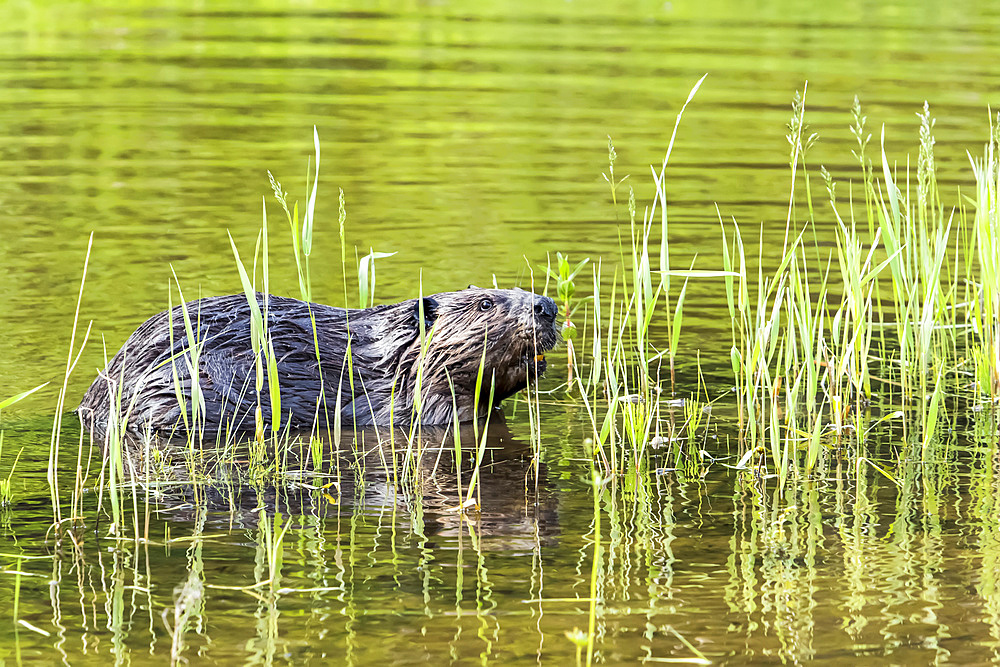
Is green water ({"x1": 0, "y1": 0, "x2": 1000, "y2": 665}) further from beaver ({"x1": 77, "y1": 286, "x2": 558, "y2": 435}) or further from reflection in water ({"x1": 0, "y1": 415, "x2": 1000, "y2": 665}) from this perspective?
beaver ({"x1": 77, "y1": 286, "x2": 558, "y2": 435})

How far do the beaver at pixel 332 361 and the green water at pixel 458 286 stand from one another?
1.15 ft

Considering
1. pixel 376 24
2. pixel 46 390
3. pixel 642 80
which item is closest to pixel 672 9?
pixel 376 24

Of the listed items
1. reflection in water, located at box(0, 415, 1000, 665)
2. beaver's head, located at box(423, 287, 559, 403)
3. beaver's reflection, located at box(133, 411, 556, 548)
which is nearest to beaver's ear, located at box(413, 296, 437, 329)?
beaver's head, located at box(423, 287, 559, 403)

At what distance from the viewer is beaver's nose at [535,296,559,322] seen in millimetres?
6289

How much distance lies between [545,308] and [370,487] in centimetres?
124

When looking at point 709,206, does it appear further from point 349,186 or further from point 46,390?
point 46,390

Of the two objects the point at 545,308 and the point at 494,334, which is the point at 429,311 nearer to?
the point at 494,334

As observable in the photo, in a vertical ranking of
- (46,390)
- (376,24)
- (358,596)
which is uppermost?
(376,24)

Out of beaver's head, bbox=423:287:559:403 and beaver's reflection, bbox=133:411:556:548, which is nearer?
beaver's reflection, bbox=133:411:556:548

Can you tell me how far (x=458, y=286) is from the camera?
333 inches

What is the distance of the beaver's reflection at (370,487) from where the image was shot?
5227 mm

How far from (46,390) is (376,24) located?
674 inches

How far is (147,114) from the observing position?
1453cm

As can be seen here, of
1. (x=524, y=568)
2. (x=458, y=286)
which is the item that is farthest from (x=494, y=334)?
(x=458, y=286)
